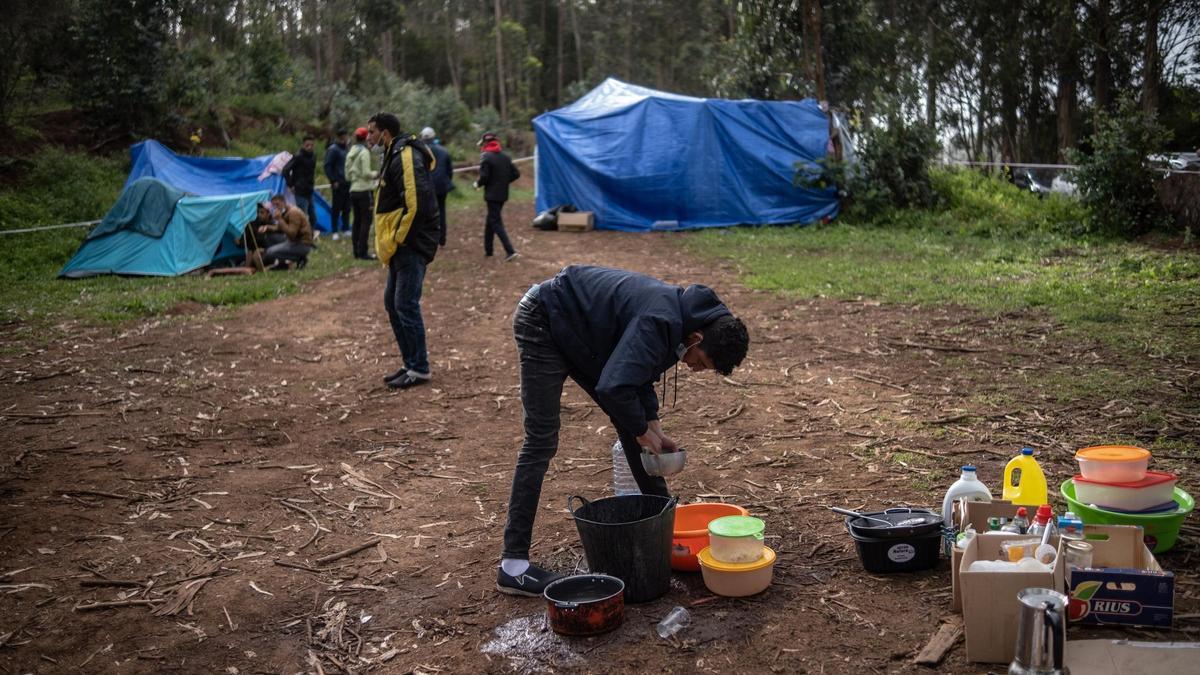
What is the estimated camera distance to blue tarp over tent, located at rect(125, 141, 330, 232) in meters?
15.2

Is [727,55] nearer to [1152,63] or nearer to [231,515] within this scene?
[1152,63]

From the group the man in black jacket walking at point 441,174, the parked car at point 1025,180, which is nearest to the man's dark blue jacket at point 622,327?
the man in black jacket walking at point 441,174

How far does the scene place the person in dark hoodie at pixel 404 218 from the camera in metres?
Answer: 7.14

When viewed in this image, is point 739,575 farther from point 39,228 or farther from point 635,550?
point 39,228

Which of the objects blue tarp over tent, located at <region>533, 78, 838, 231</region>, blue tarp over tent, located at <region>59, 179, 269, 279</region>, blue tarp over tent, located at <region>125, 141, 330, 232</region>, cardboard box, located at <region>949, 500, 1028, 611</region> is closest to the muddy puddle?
cardboard box, located at <region>949, 500, 1028, 611</region>

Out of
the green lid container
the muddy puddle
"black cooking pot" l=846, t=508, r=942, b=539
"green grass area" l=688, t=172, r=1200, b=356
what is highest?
"green grass area" l=688, t=172, r=1200, b=356

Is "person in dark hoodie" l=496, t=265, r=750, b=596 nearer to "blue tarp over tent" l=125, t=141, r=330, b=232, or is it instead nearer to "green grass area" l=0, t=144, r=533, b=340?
"green grass area" l=0, t=144, r=533, b=340

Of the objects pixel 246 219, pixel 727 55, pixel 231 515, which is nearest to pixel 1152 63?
pixel 727 55

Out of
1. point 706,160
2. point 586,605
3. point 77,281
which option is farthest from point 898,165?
point 586,605

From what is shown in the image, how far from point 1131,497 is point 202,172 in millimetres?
15152

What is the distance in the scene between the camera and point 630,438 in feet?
13.9

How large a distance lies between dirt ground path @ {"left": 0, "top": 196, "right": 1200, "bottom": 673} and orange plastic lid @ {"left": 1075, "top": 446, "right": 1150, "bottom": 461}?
18.1 inches

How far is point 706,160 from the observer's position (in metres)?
16.7

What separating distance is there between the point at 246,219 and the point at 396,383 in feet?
23.3
